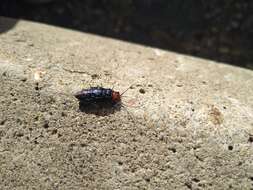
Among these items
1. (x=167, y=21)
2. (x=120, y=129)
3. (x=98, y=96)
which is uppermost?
(x=98, y=96)

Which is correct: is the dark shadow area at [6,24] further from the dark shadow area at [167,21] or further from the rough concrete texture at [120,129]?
the dark shadow area at [167,21]

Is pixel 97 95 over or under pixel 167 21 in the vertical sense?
over

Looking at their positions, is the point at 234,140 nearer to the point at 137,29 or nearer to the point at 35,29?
the point at 35,29

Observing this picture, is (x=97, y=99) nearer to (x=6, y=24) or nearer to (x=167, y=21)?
(x=6, y=24)

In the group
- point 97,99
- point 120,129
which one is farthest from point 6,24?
point 120,129

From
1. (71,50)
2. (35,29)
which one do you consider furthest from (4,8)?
(71,50)

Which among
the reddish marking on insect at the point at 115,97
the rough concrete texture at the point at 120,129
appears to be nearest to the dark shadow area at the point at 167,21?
the rough concrete texture at the point at 120,129
